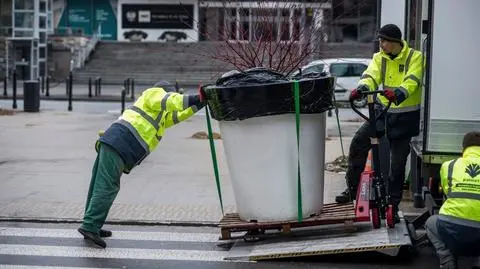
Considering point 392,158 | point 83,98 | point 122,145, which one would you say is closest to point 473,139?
point 392,158

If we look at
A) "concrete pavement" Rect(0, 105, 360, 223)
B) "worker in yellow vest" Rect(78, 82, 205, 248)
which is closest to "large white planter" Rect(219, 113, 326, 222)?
"worker in yellow vest" Rect(78, 82, 205, 248)

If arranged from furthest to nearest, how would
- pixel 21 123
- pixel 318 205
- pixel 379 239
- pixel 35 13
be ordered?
1. pixel 35 13
2. pixel 21 123
3. pixel 318 205
4. pixel 379 239

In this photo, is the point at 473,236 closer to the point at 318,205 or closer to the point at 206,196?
the point at 318,205

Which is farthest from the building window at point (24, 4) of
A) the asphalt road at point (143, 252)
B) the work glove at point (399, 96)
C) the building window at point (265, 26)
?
the work glove at point (399, 96)

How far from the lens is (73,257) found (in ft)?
23.4

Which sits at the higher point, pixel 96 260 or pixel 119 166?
pixel 119 166

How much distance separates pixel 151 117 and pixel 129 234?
1257 millimetres

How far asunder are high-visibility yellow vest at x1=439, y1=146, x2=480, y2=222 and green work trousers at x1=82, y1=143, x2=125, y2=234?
9.83 feet

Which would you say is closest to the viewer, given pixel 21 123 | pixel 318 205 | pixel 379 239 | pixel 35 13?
pixel 379 239

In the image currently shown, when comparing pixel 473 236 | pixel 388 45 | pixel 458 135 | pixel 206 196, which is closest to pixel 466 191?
pixel 473 236

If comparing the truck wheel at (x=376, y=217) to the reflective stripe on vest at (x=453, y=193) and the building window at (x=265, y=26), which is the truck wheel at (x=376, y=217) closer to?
the reflective stripe on vest at (x=453, y=193)

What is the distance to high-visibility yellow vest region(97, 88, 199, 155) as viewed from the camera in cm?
747

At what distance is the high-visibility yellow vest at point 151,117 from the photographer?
24.5 feet

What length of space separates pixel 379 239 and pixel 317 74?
5.16 ft
